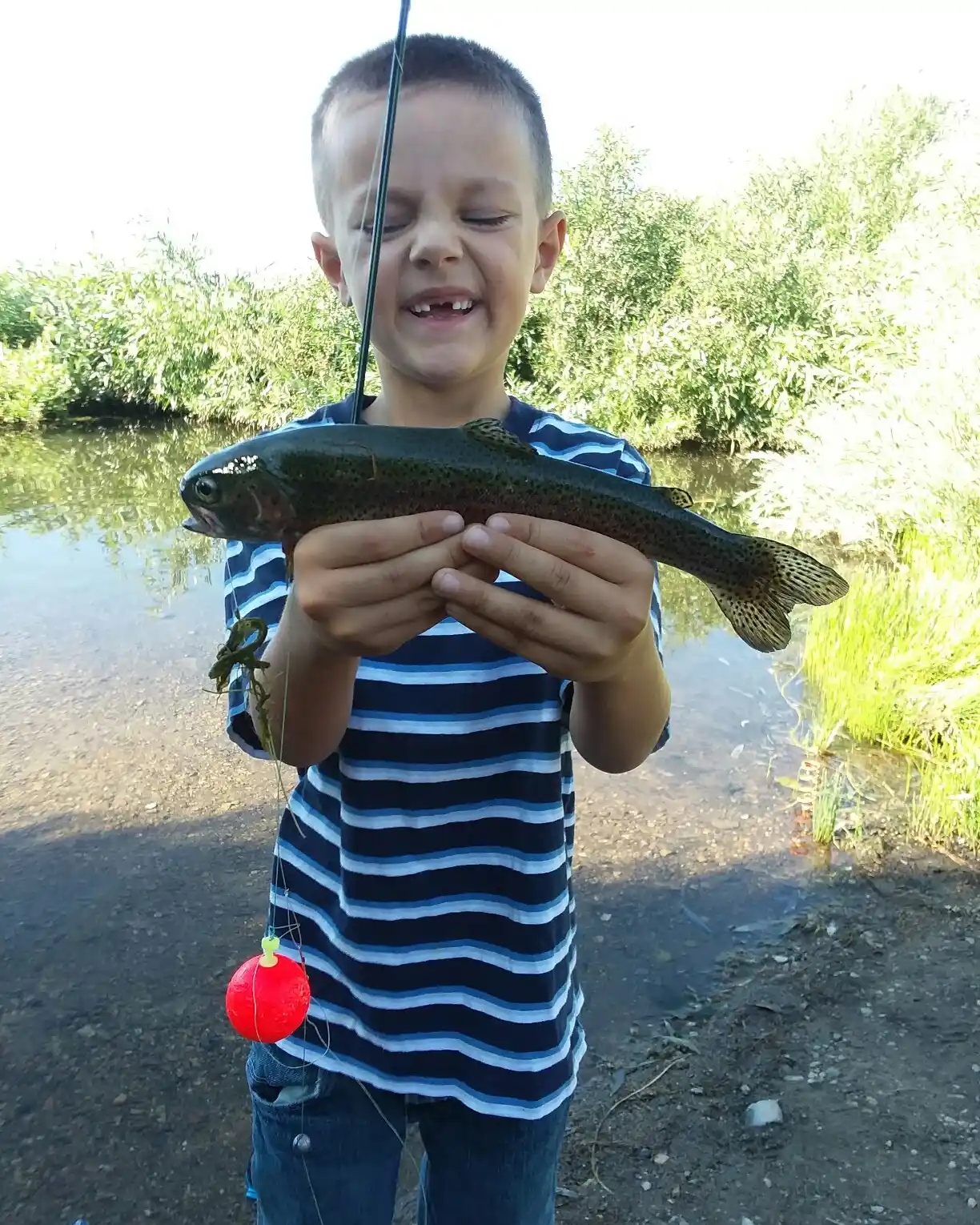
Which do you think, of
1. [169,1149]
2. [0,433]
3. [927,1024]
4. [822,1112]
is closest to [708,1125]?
[822,1112]

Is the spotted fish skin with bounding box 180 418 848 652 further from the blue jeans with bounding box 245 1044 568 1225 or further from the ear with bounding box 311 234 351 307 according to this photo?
the blue jeans with bounding box 245 1044 568 1225

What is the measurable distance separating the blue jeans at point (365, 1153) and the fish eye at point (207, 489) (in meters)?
1.18

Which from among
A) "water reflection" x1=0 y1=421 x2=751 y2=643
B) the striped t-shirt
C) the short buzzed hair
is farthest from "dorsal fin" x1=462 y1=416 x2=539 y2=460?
"water reflection" x1=0 y1=421 x2=751 y2=643

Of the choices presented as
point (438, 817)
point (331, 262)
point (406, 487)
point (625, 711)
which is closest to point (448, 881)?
point (438, 817)

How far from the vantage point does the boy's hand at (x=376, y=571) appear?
1402mm

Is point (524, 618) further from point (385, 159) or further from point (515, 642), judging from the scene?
point (385, 159)

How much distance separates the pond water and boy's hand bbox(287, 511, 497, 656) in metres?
3.16

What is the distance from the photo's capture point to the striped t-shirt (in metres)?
1.82

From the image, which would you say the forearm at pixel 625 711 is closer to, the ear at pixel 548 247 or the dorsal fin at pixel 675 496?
the dorsal fin at pixel 675 496

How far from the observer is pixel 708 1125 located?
325cm

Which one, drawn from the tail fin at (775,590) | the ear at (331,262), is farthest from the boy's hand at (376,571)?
the ear at (331,262)

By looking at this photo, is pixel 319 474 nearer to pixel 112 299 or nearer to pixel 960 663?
pixel 960 663

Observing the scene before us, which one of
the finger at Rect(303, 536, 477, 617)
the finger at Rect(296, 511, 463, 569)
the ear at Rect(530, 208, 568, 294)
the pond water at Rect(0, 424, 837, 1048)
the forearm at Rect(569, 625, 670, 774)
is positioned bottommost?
the pond water at Rect(0, 424, 837, 1048)

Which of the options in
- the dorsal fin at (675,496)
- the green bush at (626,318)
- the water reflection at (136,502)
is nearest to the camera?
the dorsal fin at (675,496)
